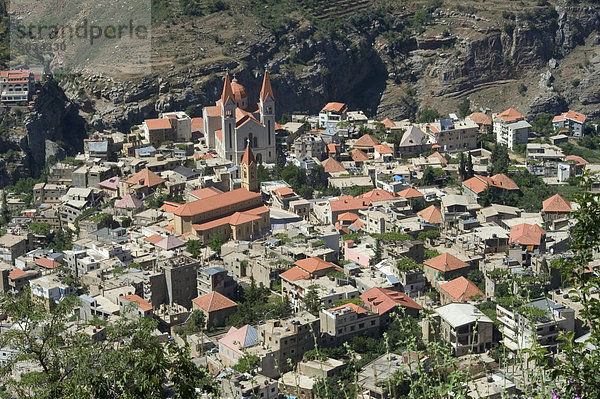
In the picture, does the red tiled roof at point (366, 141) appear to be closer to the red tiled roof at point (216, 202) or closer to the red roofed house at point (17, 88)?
the red tiled roof at point (216, 202)

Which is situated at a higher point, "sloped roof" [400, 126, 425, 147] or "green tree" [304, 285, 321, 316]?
"sloped roof" [400, 126, 425, 147]

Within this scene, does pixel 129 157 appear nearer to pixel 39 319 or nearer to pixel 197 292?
pixel 197 292

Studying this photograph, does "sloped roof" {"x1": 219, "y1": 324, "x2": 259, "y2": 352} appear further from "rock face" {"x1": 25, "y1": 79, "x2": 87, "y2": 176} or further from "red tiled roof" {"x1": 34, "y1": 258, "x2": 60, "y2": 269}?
"rock face" {"x1": 25, "y1": 79, "x2": 87, "y2": 176}

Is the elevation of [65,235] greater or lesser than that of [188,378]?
lesser

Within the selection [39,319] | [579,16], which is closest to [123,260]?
[39,319]

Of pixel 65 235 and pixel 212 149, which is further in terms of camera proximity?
pixel 212 149

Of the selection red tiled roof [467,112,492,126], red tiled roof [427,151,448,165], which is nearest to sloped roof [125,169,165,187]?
red tiled roof [427,151,448,165]
